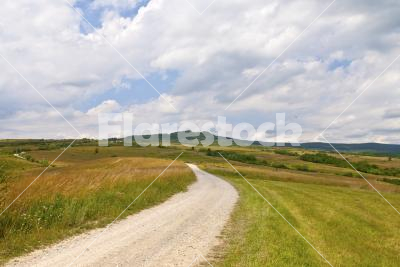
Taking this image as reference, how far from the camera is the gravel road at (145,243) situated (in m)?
8.02

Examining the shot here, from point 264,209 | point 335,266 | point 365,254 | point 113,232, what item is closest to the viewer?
point 335,266

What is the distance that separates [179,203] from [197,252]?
932 cm

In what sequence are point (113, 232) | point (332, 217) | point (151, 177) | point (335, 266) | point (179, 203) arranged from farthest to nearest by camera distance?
point (151, 177)
point (179, 203)
point (332, 217)
point (113, 232)
point (335, 266)

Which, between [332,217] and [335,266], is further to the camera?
[332,217]

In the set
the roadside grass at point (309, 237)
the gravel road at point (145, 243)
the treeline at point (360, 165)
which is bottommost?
the treeline at point (360, 165)

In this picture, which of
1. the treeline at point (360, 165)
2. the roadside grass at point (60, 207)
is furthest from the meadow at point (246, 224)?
the treeline at point (360, 165)

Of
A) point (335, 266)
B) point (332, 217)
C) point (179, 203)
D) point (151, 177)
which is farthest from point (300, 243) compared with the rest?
point (151, 177)

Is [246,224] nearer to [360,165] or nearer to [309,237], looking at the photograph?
[309,237]

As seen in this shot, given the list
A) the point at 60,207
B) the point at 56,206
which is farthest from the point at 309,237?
the point at 56,206

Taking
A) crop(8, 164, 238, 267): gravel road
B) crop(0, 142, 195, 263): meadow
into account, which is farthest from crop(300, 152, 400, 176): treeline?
crop(8, 164, 238, 267): gravel road

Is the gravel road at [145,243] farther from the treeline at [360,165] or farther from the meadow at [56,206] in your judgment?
the treeline at [360,165]

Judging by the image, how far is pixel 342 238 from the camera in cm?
1165

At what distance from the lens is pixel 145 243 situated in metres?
9.66

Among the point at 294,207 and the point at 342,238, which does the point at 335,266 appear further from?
the point at 294,207
